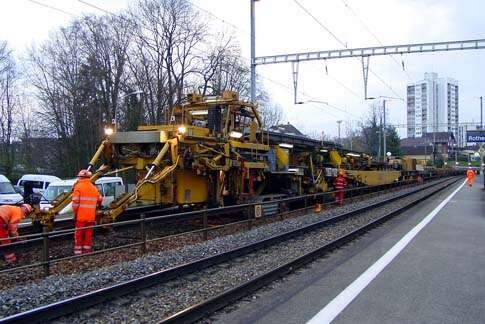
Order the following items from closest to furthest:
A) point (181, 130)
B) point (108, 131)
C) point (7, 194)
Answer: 1. point (181, 130)
2. point (108, 131)
3. point (7, 194)

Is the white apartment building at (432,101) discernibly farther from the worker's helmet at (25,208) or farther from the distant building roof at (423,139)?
the worker's helmet at (25,208)

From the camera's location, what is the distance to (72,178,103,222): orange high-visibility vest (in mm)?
10703

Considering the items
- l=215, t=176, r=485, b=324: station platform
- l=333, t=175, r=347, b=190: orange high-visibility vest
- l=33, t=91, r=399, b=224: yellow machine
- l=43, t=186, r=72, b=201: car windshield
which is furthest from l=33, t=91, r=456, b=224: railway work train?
l=43, t=186, r=72, b=201: car windshield

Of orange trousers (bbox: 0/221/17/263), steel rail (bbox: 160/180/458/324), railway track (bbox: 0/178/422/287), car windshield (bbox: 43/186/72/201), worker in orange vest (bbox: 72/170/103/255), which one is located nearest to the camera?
steel rail (bbox: 160/180/458/324)

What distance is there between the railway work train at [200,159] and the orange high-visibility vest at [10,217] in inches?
62.0

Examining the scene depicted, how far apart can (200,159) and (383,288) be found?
6.96 metres

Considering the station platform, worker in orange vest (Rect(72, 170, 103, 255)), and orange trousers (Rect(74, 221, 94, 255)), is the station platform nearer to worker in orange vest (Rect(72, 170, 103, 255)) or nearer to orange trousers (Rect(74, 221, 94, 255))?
orange trousers (Rect(74, 221, 94, 255))

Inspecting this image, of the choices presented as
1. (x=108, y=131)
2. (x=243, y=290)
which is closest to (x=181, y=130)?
(x=108, y=131)

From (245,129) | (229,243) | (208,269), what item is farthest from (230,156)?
(208,269)

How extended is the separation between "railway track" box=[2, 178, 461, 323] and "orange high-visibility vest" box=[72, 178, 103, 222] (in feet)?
9.32

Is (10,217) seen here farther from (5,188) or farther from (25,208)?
(5,188)

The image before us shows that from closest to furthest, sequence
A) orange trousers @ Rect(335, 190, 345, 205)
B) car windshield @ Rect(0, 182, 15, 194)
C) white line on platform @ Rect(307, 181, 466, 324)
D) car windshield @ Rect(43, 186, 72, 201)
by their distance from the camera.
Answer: white line on platform @ Rect(307, 181, 466, 324), orange trousers @ Rect(335, 190, 345, 205), car windshield @ Rect(43, 186, 72, 201), car windshield @ Rect(0, 182, 15, 194)

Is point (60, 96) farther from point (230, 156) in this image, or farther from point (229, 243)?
point (229, 243)

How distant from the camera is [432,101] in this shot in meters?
108
